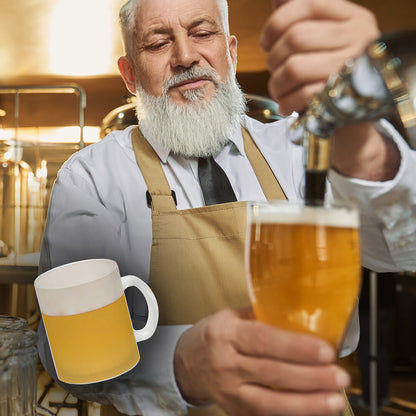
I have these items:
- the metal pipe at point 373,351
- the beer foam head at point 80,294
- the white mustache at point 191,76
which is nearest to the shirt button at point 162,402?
the beer foam head at point 80,294

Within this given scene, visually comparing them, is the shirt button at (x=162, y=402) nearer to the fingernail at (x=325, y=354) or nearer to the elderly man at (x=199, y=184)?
the elderly man at (x=199, y=184)

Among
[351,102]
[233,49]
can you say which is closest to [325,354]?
[351,102]

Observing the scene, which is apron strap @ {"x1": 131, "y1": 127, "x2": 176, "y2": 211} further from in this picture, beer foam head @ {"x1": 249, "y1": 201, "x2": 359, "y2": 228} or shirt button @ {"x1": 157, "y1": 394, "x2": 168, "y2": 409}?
beer foam head @ {"x1": 249, "y1": 201, "x2": 359, "y2": 228}

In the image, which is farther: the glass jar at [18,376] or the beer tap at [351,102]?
the glass jar at [18,376]

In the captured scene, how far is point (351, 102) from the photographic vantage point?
300mm

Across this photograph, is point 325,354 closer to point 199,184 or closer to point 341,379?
point 341,379

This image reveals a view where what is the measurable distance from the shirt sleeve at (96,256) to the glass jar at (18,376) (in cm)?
6

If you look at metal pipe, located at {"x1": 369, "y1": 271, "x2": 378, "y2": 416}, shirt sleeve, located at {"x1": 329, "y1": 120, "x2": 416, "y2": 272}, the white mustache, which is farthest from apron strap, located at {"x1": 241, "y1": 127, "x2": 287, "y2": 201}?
metal pipe, located at {"x1": 369, "y1": 271, "x2": 378, "y2": 416}

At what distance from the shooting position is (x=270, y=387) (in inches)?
13.3

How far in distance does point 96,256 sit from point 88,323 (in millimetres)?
260

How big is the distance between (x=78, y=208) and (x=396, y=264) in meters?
0.49

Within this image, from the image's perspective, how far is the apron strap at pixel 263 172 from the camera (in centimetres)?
83

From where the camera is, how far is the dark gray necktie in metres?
0.83

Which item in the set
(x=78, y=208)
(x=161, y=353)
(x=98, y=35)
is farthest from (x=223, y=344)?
(x=98, y=35)
